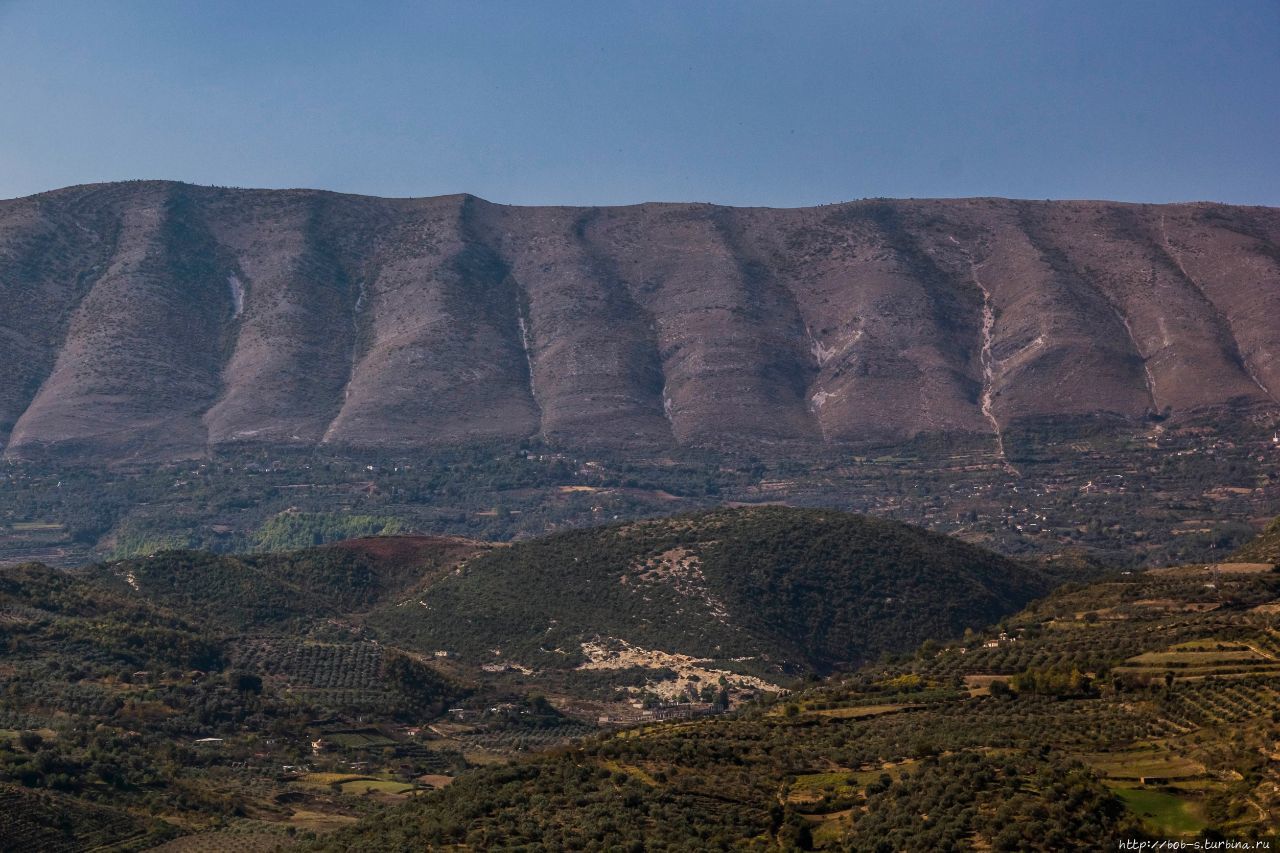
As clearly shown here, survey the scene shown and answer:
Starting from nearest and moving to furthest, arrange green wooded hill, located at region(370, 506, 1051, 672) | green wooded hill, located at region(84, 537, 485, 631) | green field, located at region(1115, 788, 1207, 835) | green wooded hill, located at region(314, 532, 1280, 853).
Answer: green field, located at region(1115, 788, 1207, 835), green wooded hill, located at region(314, 532, 1280, 853), green wooded hill, located at region(370, 506, 1051, 672), green wooded hill, located at region(84, 537, 485, 631)

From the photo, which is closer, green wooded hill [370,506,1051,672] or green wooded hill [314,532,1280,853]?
green wooded hill [314,532,1280,853]

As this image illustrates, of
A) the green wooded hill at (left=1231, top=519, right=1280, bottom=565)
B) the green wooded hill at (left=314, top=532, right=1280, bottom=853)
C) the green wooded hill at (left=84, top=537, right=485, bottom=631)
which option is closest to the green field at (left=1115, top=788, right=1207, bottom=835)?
the green wooded hill at (left=314, top=532, right=1280, bottom=853)

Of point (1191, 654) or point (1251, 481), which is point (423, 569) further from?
point (1251, 481)

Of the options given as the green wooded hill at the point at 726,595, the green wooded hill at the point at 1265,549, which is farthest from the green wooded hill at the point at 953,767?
the green wooded hill at the point at 726,595

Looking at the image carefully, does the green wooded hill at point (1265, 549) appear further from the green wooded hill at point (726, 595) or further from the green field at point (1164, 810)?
the green field at point (1164, 810)

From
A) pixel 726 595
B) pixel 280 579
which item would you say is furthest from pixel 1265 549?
pixel 280 579

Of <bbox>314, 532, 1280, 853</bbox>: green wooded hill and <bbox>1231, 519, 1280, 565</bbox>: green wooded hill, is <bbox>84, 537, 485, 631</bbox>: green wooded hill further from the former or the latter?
<bbox>1231, 519, 1280, 565</bbox>: green wooded hill

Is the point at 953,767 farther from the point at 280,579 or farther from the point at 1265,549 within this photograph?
the point at 280,579

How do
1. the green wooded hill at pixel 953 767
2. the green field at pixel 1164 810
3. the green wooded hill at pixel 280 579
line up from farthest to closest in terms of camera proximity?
the green wooded hill at pixel 280 579
the green wooded hill at pixel 953 767
the green field at pixel 1164 810
